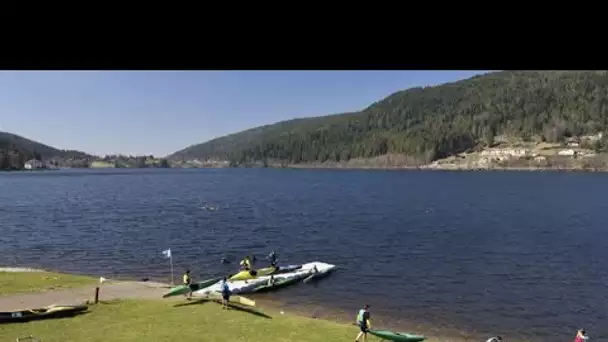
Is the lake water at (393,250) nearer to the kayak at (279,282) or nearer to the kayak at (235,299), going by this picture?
the kayak at (279,282)

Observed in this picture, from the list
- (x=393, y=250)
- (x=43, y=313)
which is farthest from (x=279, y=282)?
(x=393, y=250)

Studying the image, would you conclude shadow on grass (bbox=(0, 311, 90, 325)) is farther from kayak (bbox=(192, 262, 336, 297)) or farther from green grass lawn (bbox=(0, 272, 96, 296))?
kayak (bbox=(192, 262, 336, 297))

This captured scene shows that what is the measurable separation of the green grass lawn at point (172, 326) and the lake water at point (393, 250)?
8.16m

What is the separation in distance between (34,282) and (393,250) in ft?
119

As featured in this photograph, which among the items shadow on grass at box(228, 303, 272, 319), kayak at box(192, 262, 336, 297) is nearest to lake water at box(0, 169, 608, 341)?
kayak at box(192, 262, 336, 297)

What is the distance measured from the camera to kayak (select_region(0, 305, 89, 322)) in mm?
25672

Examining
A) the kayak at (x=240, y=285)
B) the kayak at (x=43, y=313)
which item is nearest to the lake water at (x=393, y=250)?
the kayak at (x=240, y=285)

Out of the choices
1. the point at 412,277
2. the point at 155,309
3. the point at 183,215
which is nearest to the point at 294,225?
the point at 183,215

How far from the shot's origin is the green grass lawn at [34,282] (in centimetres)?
3422

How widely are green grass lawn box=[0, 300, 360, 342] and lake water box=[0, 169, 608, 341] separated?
321 inches

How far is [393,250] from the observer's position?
60.3m
